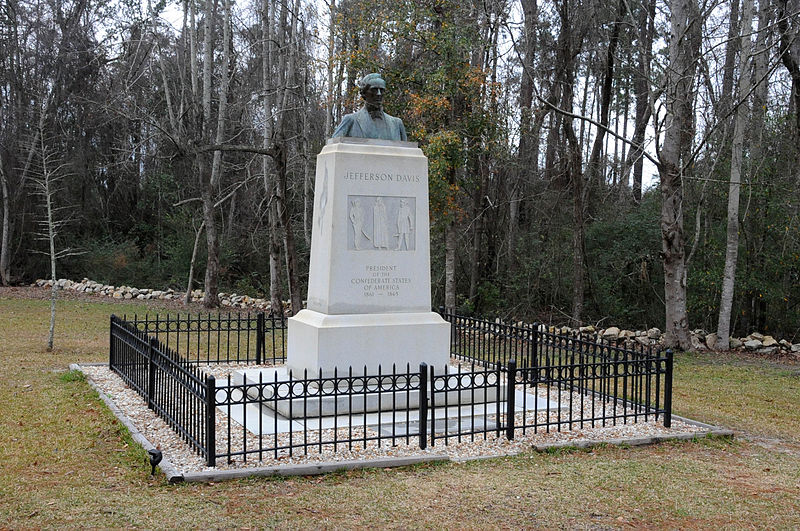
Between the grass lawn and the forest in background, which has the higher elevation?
the forest in background

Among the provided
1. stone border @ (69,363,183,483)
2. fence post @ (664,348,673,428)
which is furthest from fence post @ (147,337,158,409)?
fence post @ (664,348,673,428)

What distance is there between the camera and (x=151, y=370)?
8828 mm

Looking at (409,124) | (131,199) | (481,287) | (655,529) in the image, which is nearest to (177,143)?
(409,124)

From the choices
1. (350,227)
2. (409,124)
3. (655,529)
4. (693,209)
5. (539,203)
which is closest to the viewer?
(655,529)

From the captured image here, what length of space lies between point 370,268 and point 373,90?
2200 mm

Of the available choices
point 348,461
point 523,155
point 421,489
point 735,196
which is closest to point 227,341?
point 348,461

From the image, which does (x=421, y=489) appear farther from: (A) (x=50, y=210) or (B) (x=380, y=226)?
(A) (x=50, y=210)

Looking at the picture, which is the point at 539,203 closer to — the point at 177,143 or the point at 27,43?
the point at 177,143

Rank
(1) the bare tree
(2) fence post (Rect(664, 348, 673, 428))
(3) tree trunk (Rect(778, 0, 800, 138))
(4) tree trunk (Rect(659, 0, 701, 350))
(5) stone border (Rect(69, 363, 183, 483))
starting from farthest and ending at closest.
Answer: (3) tree trunk (Rect(778, 0, 800, 138)) < (4) tree trunk (Rect(659, 0, 701, 350)) < (1) the bare tree < (2) fence post (Rect(664, 348, 673, 428)) < (5) stone border (Rect(69, 363, 183, 483))

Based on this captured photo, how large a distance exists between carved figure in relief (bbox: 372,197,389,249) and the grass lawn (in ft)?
10.5

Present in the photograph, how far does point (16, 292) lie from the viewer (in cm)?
2561

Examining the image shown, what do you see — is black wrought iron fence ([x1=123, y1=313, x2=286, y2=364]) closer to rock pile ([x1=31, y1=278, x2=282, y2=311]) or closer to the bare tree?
the bare tree

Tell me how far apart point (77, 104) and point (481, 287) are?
1972cm

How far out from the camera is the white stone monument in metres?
9.11
